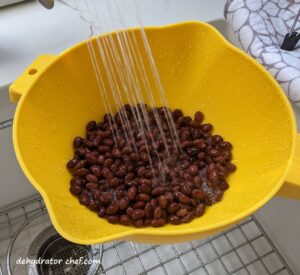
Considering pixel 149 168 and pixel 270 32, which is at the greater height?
pixel 270 32

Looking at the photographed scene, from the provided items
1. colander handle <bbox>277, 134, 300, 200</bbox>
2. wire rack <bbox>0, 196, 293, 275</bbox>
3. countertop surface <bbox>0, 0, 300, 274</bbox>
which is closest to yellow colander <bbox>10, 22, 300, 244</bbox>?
colander handle <bbox>277, 134, 300, 200</bbox>

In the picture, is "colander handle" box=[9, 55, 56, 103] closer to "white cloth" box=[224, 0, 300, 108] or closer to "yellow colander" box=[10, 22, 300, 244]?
"yellow colander" box=[10, 22, 300, 244]

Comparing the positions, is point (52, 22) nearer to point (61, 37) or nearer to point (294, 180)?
point (61, 37)

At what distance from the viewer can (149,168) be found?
543mm

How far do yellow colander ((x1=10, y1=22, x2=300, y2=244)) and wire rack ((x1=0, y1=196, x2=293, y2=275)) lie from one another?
8.6 inches

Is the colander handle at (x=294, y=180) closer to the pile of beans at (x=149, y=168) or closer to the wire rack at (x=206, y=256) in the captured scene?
the pile of beans at (x=149, y=168)

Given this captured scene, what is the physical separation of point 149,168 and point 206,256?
9.5 inches

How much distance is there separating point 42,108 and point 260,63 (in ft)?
0.96

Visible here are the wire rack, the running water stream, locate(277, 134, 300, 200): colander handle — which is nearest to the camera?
locate(277, 134, 300, 200): colander handle

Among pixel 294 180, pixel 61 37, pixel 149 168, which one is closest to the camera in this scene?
pixel 294 180

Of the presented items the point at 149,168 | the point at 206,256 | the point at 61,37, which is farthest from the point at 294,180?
the point at 61,37

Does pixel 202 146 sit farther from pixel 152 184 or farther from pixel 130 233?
pixel 130 233

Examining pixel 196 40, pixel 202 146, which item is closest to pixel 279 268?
pixel 202 146

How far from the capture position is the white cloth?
0.51 metres
